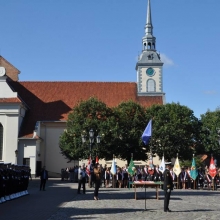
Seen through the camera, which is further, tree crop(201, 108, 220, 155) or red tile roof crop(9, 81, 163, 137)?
tree crop(201, 108, 220, 155)

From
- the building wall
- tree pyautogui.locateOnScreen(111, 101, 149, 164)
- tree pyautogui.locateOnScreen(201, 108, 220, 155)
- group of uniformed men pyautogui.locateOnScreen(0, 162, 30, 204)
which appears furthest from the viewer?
tree pyautogui.locateOnScreen(201, 108, 220, 155)

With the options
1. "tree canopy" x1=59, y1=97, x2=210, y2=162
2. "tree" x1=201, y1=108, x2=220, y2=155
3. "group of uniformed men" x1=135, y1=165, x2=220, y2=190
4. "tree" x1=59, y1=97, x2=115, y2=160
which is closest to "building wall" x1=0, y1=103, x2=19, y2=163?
"tree" x1=59, y1=97, x2=115, y2=160

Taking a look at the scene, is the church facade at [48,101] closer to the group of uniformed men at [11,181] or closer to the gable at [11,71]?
the gable at [11,71]

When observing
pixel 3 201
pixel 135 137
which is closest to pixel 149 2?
pixel 135 137

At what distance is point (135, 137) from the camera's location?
162 feet

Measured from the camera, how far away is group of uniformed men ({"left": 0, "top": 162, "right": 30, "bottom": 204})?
20.6 m

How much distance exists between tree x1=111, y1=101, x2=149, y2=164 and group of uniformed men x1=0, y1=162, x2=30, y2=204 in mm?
23064

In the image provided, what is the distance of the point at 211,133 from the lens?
63719 millimetres

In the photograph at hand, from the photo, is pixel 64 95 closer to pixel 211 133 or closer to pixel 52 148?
pixel 52 148

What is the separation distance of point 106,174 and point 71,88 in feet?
95.6

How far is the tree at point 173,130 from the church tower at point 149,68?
12.3m

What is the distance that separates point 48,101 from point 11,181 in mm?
40475

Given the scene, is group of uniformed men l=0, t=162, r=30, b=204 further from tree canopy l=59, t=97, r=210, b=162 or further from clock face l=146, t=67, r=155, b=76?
clock face l=146, t=67, r=155, b=76

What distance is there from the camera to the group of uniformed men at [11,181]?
67.7ft
